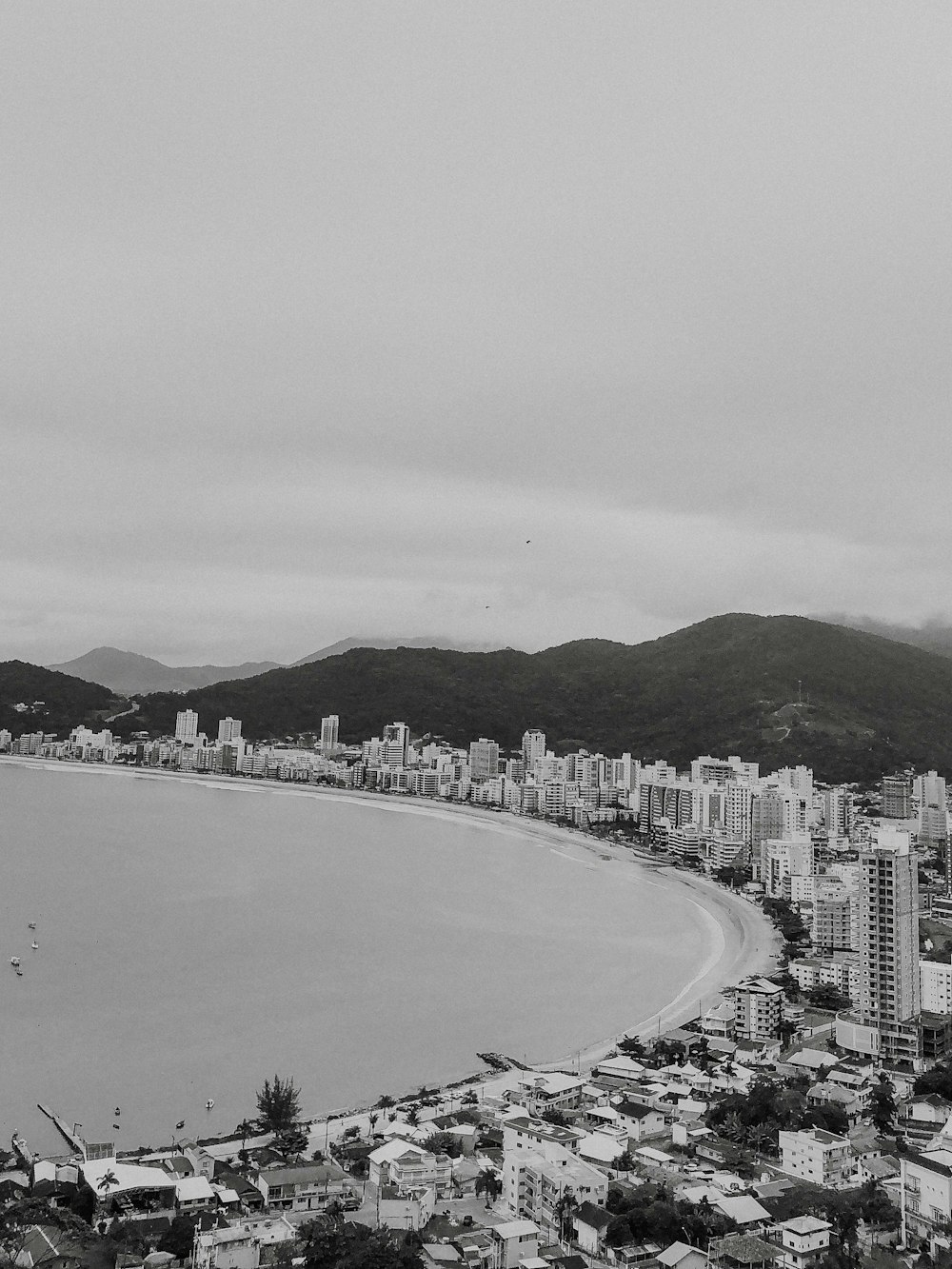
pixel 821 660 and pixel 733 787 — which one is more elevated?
pixel 821 660

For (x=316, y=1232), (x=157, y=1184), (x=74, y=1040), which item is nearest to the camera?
(x=316, y=1232)

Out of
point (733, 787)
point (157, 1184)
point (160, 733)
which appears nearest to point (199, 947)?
point (157, 1184)

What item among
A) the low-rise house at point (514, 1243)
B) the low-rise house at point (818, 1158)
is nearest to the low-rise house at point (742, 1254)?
the low-rise house at point (514, 1243)

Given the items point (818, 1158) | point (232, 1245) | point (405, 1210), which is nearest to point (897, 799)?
point (818, 1158)

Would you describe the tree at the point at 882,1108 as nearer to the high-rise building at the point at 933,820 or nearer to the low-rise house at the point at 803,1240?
the low-rise house at the point at 803,1240

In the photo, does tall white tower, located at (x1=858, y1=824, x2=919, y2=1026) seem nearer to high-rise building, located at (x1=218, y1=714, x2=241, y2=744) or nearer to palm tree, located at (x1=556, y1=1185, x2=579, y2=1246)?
palm tree, located at (x1=556, y1=1185, x2=579, y2=1246)

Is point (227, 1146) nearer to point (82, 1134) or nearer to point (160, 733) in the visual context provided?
point (82, 1134)
